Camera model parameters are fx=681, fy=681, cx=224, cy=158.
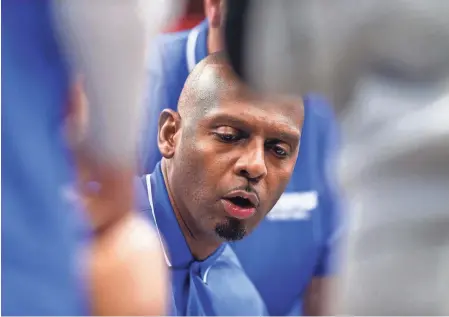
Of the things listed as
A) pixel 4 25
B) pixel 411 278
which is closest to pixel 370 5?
pixel 411 278

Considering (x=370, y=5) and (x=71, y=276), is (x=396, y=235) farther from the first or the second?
(x=71, y=276)

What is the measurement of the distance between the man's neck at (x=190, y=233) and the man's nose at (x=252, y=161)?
0.35ft

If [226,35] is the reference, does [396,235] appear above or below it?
below

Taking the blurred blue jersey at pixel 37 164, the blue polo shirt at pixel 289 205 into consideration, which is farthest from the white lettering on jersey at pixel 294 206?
the blurred blue jersey at pixel 37 164

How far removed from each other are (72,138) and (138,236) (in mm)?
177

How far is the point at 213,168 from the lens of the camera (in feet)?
3.39

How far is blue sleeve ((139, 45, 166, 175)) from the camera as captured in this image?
3.37 feet

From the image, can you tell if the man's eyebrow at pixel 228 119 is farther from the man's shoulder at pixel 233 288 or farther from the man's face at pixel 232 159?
the man's shoulder at pixel 233 288

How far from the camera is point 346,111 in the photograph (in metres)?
1.08

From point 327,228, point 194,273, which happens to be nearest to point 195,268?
point 194,273

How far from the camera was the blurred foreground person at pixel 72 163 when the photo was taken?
0.95 m

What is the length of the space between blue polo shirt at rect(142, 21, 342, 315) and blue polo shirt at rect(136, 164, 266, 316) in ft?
0.06

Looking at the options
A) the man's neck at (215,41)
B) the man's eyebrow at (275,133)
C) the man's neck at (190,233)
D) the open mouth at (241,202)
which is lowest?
the man's neck at (190,233)

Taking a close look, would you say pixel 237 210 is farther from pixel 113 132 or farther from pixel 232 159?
pixel 113 132
